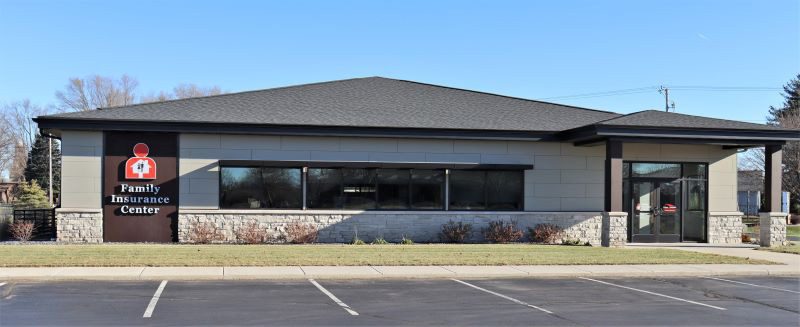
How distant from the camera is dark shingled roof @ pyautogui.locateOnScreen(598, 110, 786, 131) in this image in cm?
2303

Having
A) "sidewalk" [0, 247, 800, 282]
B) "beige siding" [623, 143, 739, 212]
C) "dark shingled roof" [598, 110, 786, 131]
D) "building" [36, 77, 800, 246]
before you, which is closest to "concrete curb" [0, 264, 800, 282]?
"sidewalk" [0, 247, 800, 282]

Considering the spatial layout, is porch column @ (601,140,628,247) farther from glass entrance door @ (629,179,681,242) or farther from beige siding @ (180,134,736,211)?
glass entrance door @ (629,179,681,242)

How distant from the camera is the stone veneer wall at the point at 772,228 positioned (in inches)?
955

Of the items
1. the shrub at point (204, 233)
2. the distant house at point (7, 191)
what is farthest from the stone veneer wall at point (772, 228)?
the distant house at point (7, 191)

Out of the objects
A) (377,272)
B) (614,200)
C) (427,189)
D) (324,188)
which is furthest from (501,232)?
(377,272)

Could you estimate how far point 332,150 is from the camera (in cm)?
2395

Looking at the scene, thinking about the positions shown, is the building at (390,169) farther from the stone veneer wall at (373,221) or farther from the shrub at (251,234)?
the shrub at (251,234)

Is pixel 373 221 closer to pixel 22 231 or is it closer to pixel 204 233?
pixel 204 233

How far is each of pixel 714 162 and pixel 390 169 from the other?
11.7 meters

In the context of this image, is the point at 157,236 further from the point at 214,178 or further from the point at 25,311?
the point at 25,311

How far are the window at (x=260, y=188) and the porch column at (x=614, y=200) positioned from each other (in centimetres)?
974

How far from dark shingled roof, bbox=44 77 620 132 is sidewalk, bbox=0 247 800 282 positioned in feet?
26.2

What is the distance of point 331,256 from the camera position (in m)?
18.4

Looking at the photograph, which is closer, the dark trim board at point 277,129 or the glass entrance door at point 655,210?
the dark trim board at point 277,129
